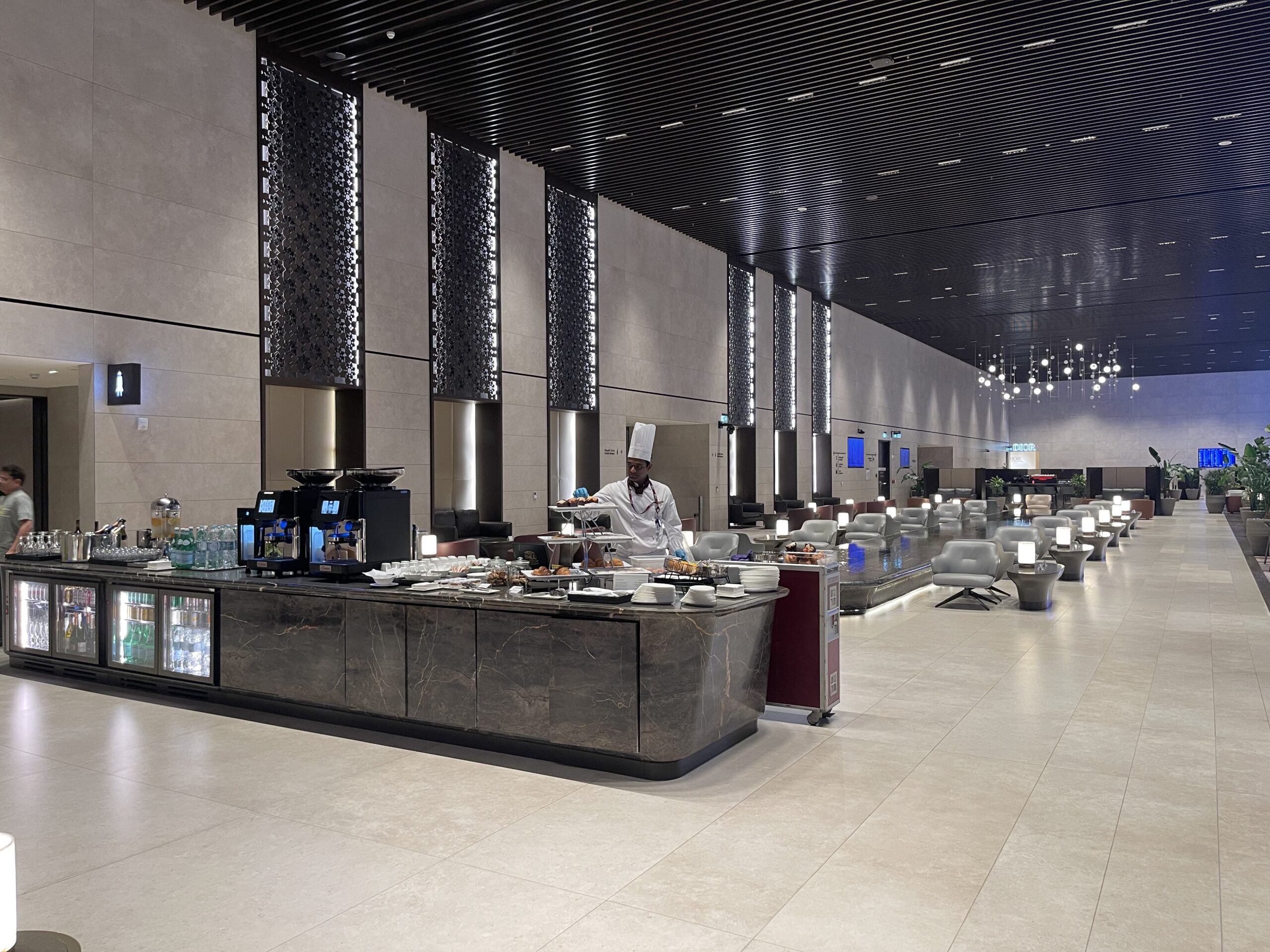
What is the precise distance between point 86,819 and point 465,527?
8773 millimetres

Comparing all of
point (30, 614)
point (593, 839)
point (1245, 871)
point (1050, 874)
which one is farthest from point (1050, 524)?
point (30, 614)

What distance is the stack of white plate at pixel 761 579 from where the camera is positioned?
504 cm

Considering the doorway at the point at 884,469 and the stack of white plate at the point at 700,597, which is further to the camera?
the doorway at the point at 884,469

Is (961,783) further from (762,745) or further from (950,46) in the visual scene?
(950,46)

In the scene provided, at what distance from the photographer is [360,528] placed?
555 centimetres

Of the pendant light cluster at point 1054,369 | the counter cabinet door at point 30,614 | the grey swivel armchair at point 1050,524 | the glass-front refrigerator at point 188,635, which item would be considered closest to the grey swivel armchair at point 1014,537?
the grey swivel armchair at point 1050,524

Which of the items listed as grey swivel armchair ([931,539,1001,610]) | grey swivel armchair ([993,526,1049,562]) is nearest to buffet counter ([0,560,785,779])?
grey swivel armchair ([931,539,1001,610])

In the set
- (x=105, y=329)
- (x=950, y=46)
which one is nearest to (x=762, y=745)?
(x=105, y=329)

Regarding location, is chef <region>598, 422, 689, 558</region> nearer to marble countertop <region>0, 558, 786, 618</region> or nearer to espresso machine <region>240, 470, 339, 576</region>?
marble countertop <region>0, 558, 786, 618</region>

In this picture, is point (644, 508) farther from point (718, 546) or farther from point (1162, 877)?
point (718, 546)

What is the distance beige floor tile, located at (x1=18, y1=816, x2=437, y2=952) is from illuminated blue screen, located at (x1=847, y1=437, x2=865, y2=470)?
23.7m

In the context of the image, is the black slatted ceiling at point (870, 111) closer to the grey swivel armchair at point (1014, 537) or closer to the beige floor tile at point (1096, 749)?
the grey swivel armchair at point (1014, 537)

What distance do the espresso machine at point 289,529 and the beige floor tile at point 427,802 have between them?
5.55 feet

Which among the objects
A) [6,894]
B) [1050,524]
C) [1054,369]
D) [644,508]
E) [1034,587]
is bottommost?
[1034,587]
